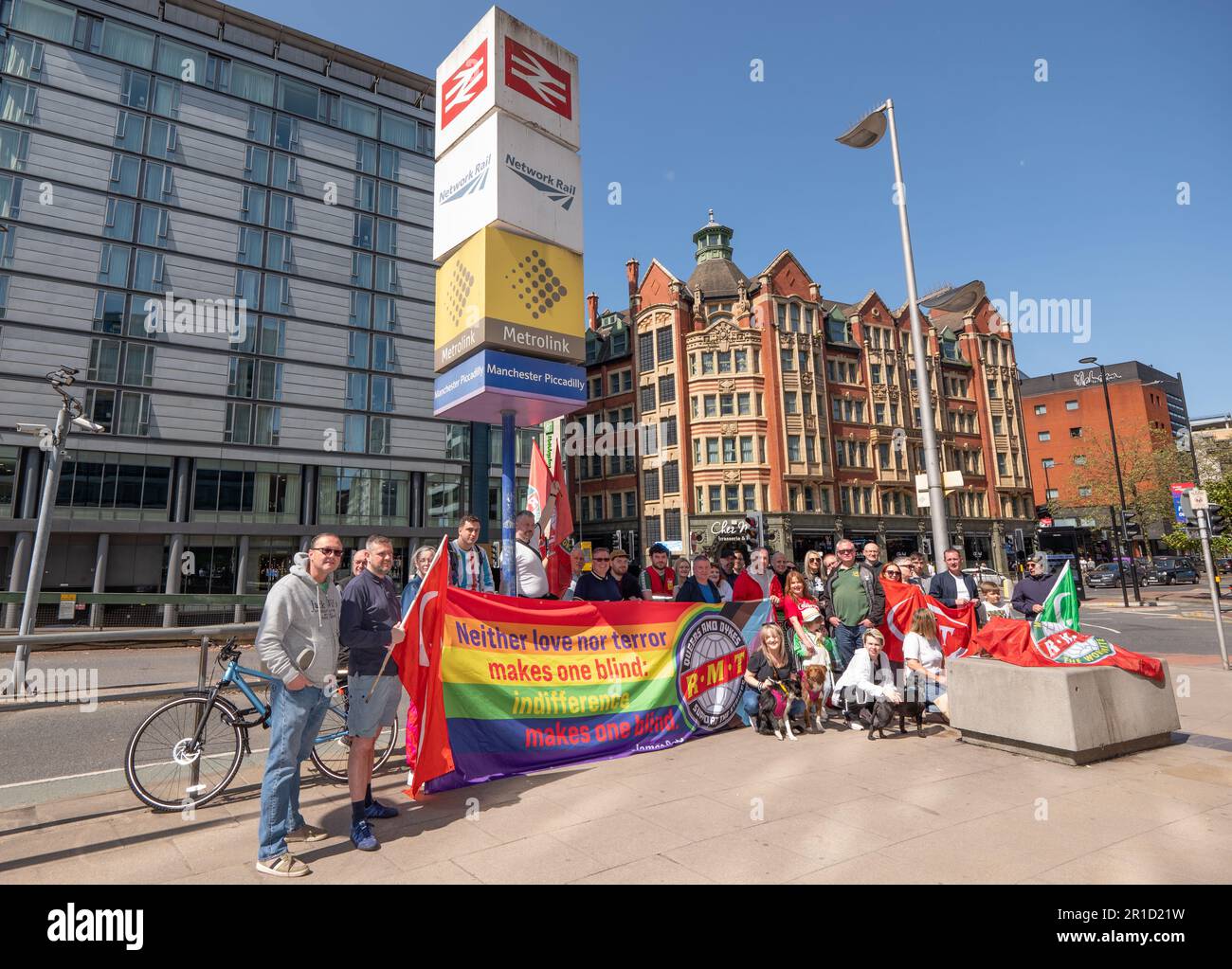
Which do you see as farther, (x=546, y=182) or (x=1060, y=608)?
(x=546, y=182)

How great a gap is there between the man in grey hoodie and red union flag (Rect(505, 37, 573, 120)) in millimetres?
7937

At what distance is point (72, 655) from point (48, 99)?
32.3 meters

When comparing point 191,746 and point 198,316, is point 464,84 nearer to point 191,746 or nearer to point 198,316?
point 191,746

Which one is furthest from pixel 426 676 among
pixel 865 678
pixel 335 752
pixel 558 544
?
pixel 865 678

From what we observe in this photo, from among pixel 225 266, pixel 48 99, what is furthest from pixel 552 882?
pixel 48 99

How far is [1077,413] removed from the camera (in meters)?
81.4

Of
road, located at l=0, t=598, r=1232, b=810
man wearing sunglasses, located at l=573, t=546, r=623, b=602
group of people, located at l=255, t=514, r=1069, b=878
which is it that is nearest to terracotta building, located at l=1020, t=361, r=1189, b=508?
road, located at l=0, t=598, r=1232, b=810

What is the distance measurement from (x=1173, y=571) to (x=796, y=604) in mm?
47614

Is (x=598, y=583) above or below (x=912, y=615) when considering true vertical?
above

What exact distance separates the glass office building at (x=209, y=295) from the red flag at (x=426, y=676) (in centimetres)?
3702

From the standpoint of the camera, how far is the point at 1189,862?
163 inches
